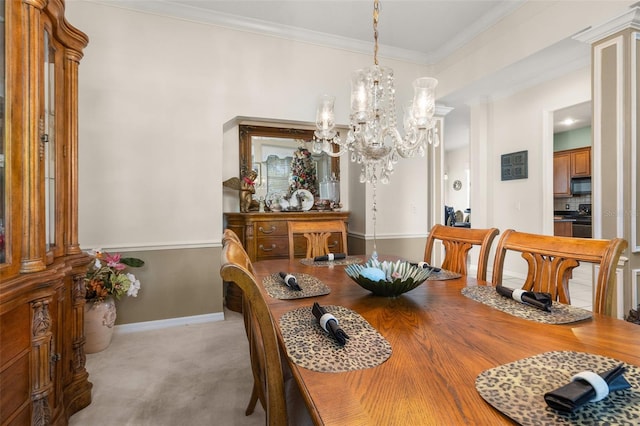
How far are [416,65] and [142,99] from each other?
304cm

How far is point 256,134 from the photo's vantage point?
3648mm

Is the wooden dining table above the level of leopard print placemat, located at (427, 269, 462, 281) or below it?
below

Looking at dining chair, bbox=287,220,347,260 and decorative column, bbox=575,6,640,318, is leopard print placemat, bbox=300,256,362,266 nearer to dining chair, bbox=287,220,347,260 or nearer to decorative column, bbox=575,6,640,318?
dining chair, bbox=287,220,347,260

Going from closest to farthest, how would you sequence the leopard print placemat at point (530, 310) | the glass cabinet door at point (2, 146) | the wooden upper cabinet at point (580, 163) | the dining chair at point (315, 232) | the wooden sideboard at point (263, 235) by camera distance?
the leopard print placemat at point (530, 310), the glass cabinet door at point (2, 146), the dining chair at point (315, 232), the wooden sideboard at point (263, 235), the wooden upper cabinet at point (580, 163)

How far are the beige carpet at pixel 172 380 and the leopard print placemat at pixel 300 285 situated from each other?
2.49ft

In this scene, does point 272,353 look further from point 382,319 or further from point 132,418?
point 132,418

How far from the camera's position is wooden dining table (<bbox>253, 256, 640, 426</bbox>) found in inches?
23.4

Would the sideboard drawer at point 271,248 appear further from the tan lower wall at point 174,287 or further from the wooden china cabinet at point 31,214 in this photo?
the wooden china cabinet at point 31,214

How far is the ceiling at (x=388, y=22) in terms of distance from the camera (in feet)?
9.24

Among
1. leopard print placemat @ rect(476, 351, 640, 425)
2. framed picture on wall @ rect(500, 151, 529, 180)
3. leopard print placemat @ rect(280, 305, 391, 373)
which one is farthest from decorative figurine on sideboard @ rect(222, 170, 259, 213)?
framed picture on wall @ rect(500, 151, 529, 180)

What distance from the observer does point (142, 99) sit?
111 inches

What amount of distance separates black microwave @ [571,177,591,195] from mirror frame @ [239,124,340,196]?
577 centimetres

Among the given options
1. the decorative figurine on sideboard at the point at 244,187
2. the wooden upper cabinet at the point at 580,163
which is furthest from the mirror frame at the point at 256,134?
the wooden upper cabinet at the point at 580,163

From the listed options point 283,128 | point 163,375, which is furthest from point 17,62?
point 283,128
